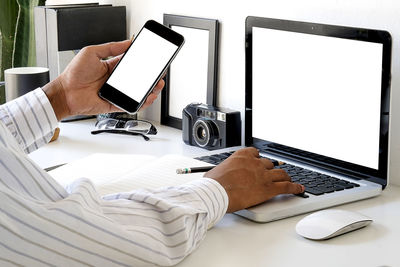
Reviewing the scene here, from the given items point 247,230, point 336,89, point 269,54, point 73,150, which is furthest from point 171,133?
point 247,230

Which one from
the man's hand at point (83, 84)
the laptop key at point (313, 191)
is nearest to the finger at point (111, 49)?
the man's hand at point (83, 84)

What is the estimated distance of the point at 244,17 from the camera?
1.71 m

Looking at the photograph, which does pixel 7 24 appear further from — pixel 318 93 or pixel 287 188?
pixel 287 188

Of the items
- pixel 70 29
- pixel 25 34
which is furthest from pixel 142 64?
pixel 25 34

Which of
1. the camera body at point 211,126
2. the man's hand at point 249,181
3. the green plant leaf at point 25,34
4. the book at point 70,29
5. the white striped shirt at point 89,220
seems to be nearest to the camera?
the white striped shirt at point 89,220

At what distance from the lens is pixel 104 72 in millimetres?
1574

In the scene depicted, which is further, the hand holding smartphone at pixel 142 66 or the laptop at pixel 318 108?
the hand holding smartphone at pixel 142 66

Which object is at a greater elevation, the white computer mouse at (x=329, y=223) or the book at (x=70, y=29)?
the book at (x=70, y=29)

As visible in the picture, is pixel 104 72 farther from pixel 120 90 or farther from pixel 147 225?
pixel 147 225

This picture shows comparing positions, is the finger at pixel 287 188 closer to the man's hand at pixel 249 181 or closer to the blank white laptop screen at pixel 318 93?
the man's hand at pixel 249 181

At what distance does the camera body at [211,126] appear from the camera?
5.46ft

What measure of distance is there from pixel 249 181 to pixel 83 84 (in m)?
0.50

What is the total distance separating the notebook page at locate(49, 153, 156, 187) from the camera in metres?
1.42

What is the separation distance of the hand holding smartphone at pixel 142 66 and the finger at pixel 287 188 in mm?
374
